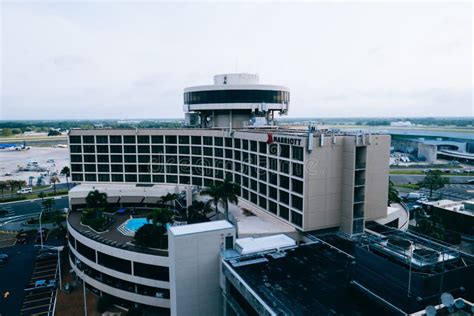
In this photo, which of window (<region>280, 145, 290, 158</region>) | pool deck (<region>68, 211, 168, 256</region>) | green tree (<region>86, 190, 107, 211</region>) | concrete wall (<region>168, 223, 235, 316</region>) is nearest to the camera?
concrete wall (<region>168, 223, 235, 316</region>)

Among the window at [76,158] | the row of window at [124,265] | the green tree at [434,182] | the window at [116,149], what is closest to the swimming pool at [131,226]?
the row of window at [124,265]

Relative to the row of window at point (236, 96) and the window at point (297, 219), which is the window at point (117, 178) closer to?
the row of window at point (236, 96)

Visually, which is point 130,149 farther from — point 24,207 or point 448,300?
point 448,300

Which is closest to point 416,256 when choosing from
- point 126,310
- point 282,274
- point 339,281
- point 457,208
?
point 339,281

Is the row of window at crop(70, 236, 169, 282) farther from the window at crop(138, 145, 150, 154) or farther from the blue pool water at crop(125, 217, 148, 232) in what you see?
the window at crop(138, 145, 150, 154)

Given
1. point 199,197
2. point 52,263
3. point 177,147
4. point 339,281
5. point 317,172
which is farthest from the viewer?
point 177,147

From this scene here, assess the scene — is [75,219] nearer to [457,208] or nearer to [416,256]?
[416,256]

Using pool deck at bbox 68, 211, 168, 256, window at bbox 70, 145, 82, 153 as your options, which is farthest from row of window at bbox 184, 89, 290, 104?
pool deck at bbox 68, 211, 168, 256
